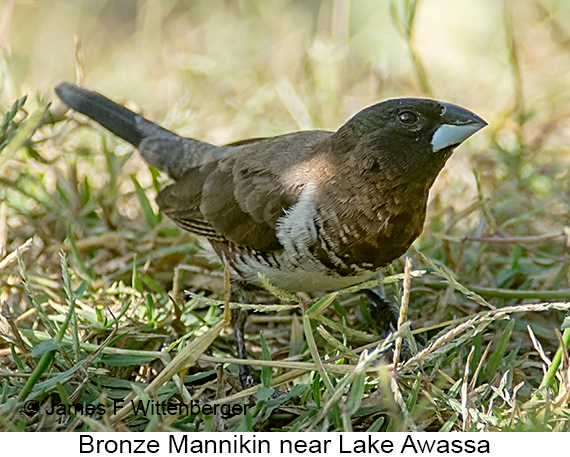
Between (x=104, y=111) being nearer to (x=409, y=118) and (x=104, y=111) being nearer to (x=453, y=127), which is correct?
(x=409, y=118)

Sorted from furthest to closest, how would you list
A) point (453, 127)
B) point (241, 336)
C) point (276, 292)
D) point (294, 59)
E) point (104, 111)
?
point (294, 59)
point (104, 111)
point (241, 336)
point (453, 127)
point (276, 292)

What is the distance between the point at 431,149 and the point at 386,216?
0.92ft

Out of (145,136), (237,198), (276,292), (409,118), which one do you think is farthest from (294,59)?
(276,292)

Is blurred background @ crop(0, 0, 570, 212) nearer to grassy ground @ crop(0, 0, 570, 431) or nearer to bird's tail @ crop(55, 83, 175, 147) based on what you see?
grassy ground @ crop(0, 0, 570, 431)

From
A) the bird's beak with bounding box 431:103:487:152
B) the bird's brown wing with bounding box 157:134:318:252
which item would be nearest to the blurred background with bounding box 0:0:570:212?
the bird's brown wing with bounding box 157:134:318:252

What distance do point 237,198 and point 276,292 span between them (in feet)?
2.32

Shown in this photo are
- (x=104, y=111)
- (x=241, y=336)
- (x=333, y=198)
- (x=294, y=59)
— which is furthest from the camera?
(x=294, y=59)

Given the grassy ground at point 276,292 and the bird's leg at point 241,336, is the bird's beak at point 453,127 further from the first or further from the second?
the bird's leg at point 241,336

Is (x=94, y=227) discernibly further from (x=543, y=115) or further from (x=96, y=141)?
(x=543, y=115)

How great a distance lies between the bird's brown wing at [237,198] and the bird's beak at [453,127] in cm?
55

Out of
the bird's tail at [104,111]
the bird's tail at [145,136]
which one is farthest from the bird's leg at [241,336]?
the bird's tail at [104,111]

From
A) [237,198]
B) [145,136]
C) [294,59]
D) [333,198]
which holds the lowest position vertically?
[333,198]

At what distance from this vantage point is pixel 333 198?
2.70 meters
